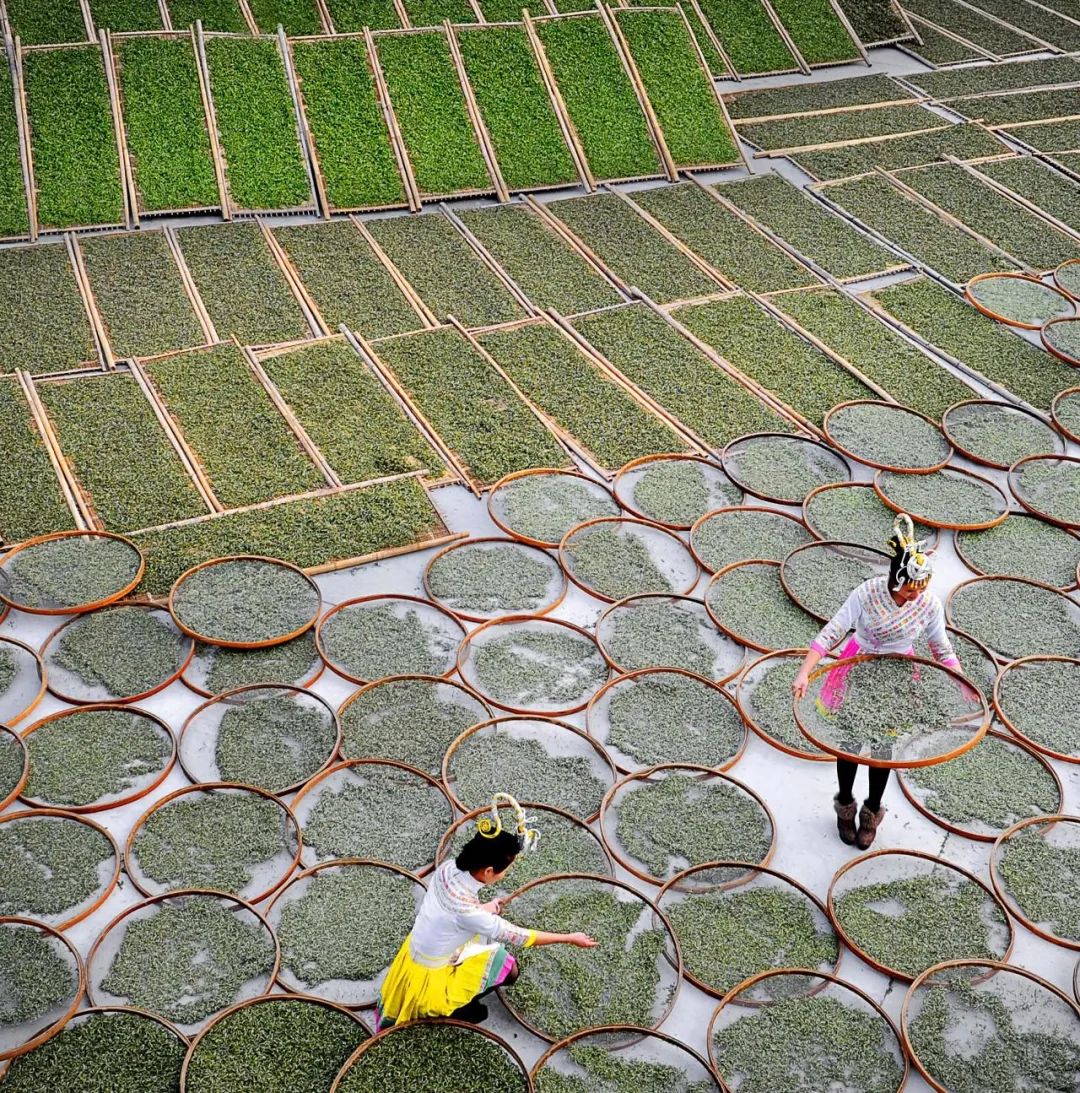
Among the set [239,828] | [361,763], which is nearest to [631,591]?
[361,763]

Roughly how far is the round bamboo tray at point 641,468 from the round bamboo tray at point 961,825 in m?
1.70

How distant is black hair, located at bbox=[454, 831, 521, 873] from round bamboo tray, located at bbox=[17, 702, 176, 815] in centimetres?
166

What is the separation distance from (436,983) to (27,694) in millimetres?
2246

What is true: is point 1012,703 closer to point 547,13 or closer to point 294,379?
point 294,379

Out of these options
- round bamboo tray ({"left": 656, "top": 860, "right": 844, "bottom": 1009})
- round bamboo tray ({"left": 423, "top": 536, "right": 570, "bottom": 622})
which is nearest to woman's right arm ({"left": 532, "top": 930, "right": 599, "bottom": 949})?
round bamboo tray ({"left": 656, "top": 860, "right": 844, "bottom": 1009})

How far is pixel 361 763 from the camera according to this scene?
15.4ft

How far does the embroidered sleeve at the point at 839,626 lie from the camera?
13.8 ft

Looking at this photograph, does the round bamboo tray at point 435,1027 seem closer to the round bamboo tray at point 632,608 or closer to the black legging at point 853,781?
the black legging at point 853,781

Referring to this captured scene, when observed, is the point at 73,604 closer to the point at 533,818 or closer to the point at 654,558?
the point at 533,818

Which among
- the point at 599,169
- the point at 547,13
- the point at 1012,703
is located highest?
the point at 547,13

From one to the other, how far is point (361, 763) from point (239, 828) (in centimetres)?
50

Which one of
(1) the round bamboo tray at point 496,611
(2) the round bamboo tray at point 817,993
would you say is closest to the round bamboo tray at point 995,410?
(1) the round bamboo tray at point 496,611

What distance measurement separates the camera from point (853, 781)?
177 inches

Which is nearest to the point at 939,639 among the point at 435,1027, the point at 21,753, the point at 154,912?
the point at 435,1027
